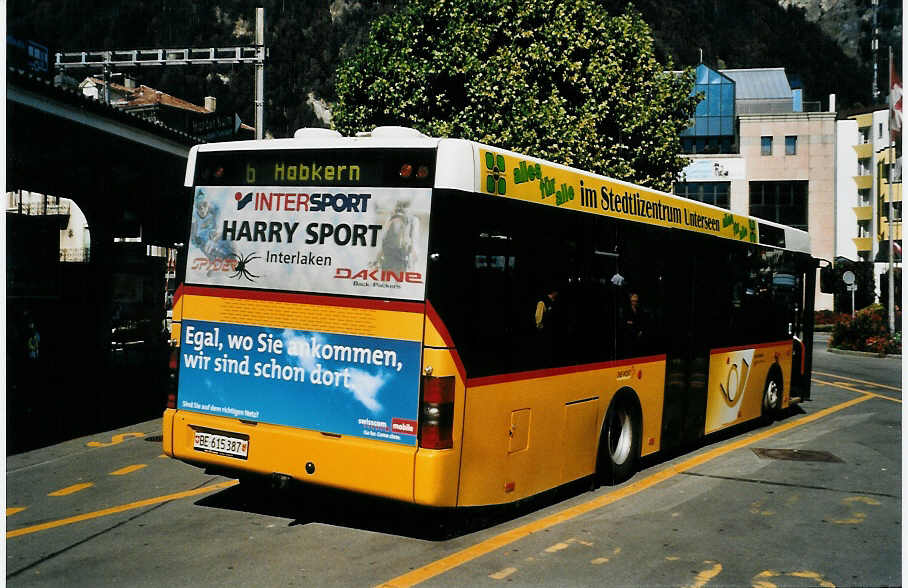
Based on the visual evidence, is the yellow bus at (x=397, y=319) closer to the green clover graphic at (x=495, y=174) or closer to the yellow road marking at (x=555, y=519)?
the green clover graphic at (x=495, y=174)

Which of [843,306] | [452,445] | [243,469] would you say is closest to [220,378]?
[243,469]

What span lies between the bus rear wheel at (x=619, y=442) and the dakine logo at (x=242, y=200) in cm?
391

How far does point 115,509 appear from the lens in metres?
7.80

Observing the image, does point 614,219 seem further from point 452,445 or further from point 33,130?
point 33,130

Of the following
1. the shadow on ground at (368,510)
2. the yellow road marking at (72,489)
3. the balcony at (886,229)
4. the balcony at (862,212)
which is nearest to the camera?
the shadow on ground at (368,510)

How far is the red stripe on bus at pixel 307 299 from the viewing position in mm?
6480

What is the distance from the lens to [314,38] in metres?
131

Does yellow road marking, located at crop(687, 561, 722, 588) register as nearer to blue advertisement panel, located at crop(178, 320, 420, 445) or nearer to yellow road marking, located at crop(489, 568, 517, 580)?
yellow road marking, located at crop(489, 568, 517, 580)

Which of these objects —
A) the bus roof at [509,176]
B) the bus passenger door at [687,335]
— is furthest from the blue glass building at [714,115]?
the bus roof at [509,176]

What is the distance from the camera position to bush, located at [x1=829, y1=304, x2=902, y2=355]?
32.6m

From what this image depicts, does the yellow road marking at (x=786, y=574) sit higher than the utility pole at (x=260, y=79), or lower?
lower

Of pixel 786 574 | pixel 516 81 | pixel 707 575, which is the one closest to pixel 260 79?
pixel 516 81

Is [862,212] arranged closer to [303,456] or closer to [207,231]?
[207,231]

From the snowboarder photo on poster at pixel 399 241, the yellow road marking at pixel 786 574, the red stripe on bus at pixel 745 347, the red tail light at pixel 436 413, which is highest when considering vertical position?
the snowboarder photo on poster at pixel 399 241
